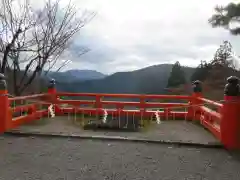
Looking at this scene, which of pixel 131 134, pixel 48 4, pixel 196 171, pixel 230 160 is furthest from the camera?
pixel 48 4

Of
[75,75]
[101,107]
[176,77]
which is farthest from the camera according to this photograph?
[176,77]

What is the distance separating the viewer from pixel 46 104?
28.9 ft

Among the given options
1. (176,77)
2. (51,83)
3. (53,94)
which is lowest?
(53,94)

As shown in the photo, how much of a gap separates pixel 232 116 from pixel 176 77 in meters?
9.84

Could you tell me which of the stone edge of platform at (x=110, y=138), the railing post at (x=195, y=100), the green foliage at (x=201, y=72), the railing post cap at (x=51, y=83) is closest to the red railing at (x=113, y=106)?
the railing post at (x=195, y=100)

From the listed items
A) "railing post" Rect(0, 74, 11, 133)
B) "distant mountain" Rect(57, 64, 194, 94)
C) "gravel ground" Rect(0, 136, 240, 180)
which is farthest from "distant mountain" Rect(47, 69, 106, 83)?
"gravel ground" Rect(0, 136, 240, 180)

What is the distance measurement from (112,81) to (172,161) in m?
9.16

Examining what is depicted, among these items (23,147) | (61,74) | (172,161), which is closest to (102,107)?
(61,74)

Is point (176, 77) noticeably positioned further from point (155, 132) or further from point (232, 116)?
point (232, 116)

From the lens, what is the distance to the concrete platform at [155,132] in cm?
553

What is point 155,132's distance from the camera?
6.24 meters

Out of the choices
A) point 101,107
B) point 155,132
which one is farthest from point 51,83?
point 155,132

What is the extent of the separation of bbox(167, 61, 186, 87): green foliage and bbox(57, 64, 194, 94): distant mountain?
0.73ft

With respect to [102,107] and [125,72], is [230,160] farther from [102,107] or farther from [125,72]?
[125,72]
